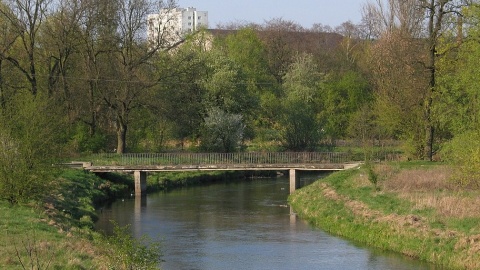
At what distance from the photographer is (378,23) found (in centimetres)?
7662

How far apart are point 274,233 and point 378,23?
48750 millimetres

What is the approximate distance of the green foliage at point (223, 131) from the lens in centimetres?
5528

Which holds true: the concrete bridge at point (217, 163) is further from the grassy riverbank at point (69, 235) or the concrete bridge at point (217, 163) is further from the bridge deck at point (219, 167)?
the grassy riverbank at point (69, 235)

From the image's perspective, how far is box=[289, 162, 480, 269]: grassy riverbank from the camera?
2616 cm

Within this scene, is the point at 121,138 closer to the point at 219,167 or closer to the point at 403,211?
the point at 219,167

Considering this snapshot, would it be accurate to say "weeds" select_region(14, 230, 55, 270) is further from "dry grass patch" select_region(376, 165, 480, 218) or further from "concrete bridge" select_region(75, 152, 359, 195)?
"concrete bridge" select_region(75, 152, 359, 195)

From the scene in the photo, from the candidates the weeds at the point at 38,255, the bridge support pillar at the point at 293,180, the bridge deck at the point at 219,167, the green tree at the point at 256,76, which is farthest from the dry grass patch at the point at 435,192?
the green tree at the point at 256,76

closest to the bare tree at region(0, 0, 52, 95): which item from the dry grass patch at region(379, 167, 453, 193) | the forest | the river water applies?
the forest

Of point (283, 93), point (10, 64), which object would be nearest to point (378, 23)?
point (283, 93)

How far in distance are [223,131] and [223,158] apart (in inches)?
206

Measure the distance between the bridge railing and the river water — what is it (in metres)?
2.00

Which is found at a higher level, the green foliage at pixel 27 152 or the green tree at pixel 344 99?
the green tree at pixel 344 99

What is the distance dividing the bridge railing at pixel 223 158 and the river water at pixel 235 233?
2.00 m

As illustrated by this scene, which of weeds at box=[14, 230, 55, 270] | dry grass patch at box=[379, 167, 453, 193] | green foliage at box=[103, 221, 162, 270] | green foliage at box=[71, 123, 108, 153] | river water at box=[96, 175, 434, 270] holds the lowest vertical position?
river water at box=[96, 175, 434, 270]
